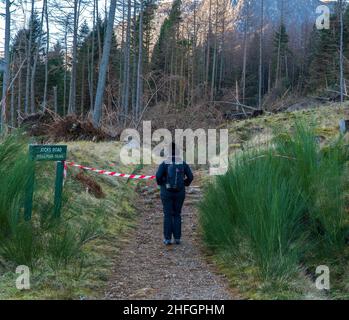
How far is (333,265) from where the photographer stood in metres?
5.43

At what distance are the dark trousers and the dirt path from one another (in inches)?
→ 8.5

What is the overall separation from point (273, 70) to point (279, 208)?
44.2m

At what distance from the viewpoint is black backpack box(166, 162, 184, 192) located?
6.77 meters

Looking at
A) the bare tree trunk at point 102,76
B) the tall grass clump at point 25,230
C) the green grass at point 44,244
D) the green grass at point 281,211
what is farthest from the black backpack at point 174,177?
the bare tree trunk at point 102,76

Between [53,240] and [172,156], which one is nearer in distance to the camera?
[53,240]

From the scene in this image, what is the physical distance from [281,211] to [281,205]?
0.24 ft

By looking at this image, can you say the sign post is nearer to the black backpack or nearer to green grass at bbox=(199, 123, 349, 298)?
the black backpack

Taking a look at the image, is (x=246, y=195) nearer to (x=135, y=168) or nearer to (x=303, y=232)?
(x=303, y=232)

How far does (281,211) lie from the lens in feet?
16.6

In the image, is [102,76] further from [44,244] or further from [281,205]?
[281,205]

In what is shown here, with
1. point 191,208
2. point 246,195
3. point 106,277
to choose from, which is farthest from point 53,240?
point 191,208

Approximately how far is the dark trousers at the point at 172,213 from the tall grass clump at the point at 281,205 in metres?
0.54

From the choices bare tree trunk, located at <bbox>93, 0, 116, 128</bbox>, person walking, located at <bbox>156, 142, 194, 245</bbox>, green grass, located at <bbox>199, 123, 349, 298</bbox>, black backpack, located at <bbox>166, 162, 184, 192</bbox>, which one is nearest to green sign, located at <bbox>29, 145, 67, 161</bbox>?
person walking, located at <bbox>156, 142, 194, 245</bbox>

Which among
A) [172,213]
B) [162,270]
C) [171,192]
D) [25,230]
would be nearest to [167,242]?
[172,213]
